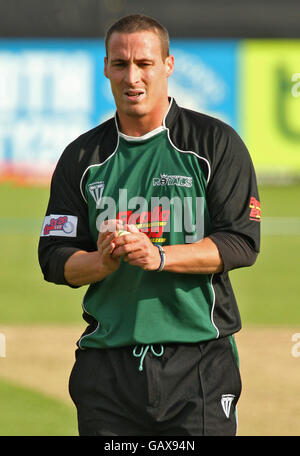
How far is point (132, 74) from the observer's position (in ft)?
12.9

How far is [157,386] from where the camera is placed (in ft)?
12.7

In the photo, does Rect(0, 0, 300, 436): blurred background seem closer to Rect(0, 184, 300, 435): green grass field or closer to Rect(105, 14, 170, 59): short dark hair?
Rect(0, 184, 300, 435): green grass field

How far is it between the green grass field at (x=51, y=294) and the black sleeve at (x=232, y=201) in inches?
136

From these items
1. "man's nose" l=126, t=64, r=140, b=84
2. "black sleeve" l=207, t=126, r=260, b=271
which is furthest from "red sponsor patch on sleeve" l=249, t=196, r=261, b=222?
"man's nose" l=126, t=64, r=140, b=84

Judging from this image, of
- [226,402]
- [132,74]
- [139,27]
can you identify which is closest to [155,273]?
[226,402]

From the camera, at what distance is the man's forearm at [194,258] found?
12.3 ft

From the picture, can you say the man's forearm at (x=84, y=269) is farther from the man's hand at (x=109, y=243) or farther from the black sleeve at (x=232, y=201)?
the black sleeve at (x=232, y=201)

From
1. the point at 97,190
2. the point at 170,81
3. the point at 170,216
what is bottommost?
the point at 170,216

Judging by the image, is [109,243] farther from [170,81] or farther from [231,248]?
[170,81]

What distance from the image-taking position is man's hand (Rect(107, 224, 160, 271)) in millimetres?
3645

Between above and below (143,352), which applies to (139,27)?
above

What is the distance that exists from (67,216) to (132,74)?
2.37 ft

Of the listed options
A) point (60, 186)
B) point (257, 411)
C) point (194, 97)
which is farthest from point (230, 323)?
point (194, 97)

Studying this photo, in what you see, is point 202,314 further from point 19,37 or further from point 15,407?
point 19,37
